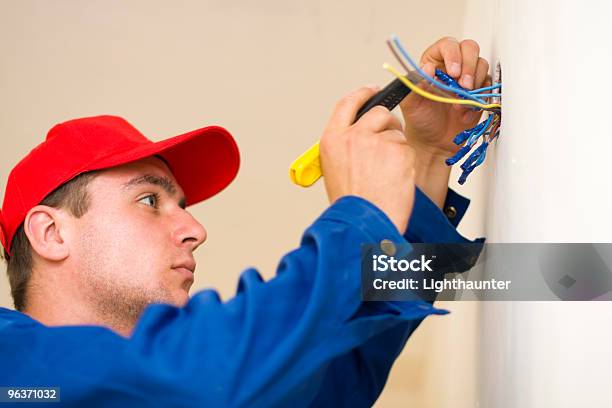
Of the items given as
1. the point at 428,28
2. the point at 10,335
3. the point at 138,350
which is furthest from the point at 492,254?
the point at 428,28

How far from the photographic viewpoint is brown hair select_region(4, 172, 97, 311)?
130 centimetres

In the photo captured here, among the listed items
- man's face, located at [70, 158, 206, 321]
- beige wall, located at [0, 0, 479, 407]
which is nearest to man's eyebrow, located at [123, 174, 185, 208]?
man's face, located at [70, 158, 206, 321]

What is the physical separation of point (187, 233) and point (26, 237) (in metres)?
0.29

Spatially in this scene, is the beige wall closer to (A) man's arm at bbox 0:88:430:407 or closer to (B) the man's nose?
(B) the man's nose

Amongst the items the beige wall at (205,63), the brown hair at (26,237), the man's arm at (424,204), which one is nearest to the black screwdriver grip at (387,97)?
the man's arm at (424,204)

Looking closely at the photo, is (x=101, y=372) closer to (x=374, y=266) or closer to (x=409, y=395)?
(x=374, y=266)

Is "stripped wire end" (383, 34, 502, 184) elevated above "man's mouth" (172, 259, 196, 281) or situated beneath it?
elevated above

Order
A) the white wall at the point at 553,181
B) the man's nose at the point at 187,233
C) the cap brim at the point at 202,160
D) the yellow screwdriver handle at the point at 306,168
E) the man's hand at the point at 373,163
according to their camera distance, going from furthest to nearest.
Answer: the cap brim at the point at 202,160, the man's nose at the point at 187,233, the yellow screwdriver handle at the point at 306,168, the man's hand at the point at 373,163, the white wall at the point at 553,181

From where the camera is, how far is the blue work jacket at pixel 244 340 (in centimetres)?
81

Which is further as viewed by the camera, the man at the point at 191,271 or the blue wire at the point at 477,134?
the blue wire at the point at 477,134

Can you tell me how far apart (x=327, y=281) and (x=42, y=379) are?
36 centimetres

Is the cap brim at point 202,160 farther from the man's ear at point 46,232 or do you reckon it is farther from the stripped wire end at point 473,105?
the stripped wire end at point 473,105

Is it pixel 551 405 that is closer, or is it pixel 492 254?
pixel 551 405

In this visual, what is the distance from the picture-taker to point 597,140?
2.43ft
